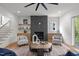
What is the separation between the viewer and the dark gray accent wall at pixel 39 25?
6.28ft

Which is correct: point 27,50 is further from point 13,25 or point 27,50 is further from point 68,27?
point 68,27

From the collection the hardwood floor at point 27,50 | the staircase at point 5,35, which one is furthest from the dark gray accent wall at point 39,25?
the staircase at point 5,35

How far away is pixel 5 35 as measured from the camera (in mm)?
1879

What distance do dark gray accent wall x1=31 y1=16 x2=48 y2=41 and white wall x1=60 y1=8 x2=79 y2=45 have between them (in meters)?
0.26

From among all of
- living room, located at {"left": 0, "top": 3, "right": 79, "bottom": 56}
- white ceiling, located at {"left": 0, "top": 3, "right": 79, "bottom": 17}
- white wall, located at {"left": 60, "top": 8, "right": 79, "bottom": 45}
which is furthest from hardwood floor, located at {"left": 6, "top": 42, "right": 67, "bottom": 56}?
white ceiling, located at {"left": 0, "top": 3, "right": 79, "bottom": 17}

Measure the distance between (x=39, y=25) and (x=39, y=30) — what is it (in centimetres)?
8

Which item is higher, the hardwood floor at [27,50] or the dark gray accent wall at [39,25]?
the dark gray accent wall at [39,25]

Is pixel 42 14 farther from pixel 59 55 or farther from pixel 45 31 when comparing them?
pixel 59 55

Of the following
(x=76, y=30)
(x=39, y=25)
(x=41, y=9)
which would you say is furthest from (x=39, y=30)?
(x=76, y=30)

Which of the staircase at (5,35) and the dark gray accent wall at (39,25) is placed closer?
the staircase at (5,35)

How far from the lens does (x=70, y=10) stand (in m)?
1.83

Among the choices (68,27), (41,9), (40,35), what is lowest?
(40,35)

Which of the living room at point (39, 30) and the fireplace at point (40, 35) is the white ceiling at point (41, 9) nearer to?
the living room at point (39, 30)

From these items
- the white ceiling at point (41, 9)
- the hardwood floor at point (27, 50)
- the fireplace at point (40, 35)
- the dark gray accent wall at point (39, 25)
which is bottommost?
the hardwood floor at point (27, 50)
